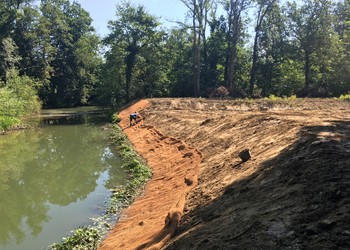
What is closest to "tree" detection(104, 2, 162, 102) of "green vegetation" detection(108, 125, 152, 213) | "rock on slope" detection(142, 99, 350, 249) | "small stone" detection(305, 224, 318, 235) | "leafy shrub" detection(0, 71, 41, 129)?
"leafy shrub" detection(0, 71, 41, 129)

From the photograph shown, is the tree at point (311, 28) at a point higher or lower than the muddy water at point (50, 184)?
higher

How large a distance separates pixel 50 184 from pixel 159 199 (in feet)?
19.0

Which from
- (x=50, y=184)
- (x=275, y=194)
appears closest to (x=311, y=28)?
(x=50, y=184)

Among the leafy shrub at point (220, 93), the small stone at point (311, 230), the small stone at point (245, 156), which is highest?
the leafy shrub at point (220, 93)

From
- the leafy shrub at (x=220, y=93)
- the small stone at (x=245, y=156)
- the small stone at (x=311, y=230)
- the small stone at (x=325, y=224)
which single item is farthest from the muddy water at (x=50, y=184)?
the leafy shrub at (x=220, y=93)

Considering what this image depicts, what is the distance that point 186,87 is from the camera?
141 feet

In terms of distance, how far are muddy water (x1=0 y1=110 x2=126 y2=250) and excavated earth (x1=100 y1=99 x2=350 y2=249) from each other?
5.70 feet

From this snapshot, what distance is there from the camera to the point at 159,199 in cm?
980

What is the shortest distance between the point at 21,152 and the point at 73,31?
136ft

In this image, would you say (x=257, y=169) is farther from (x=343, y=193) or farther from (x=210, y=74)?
(x=210, y=74)

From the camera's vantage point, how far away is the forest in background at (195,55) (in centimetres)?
3728

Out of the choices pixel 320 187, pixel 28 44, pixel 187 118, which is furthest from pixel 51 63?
pixel 320 187

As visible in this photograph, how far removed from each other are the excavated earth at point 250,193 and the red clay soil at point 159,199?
0.11 ft

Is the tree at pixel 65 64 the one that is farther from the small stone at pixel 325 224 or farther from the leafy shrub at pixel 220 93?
the small stone at pixel 325 224
